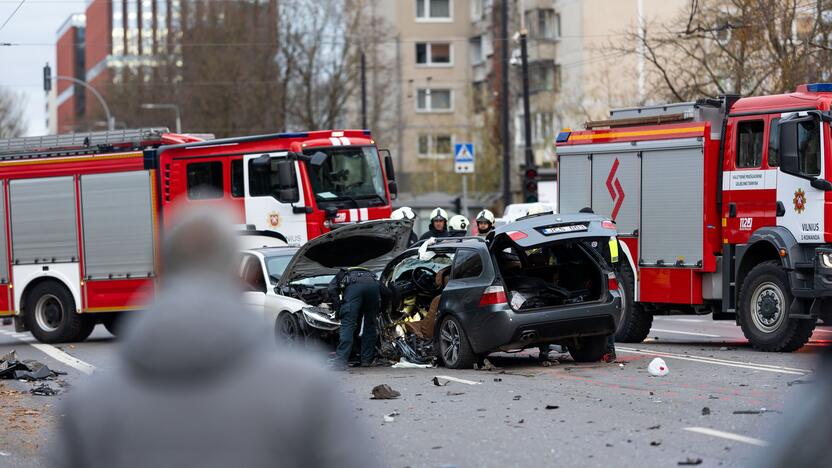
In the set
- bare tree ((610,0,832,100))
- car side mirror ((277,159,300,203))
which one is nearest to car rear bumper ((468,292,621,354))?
car side mirror ((277,159,300,203))

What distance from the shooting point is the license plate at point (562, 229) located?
13547mm

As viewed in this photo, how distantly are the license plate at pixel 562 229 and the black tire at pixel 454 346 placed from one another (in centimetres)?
144

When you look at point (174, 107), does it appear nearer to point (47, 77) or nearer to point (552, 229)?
point (47, 77)

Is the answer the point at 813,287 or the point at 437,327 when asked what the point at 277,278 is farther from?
the point at 813,287

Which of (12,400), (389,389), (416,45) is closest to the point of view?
(389,389)

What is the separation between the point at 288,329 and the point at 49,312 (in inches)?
277

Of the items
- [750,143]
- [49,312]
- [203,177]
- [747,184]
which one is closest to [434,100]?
[203,177]

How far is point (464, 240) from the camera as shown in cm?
1484

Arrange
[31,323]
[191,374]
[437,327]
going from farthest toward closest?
1. [31,323]
2. [437,327]
3. [191,374]

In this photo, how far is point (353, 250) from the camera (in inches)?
622

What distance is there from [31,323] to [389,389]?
10.6 meters

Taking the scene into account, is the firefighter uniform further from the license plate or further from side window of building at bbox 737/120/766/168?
side window of building at bbox 737/120/766/168

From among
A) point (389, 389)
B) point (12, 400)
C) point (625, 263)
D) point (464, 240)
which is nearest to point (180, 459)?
point (389, 389)

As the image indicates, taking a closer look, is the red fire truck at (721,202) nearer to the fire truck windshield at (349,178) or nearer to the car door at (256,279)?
the fire truck windshield at (349,178)
